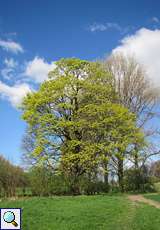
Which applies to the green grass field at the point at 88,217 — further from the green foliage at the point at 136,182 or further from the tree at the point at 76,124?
the green foliage at the point at 136,182

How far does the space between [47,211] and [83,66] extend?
904 inches

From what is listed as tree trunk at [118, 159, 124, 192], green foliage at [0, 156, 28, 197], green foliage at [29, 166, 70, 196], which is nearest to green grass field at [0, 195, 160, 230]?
green foliage at [29, 166, 70, 196]

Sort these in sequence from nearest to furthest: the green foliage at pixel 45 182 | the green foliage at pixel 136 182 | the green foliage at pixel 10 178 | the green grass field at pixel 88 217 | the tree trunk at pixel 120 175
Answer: the green grass field at pixel 88 217, the green foliage at pixel 10 178, the green foliage at pixel 45 182, the tree trunk at pixel 120 175, the green foliage at pixel 136 182

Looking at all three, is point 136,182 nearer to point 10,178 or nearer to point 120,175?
point 120,175

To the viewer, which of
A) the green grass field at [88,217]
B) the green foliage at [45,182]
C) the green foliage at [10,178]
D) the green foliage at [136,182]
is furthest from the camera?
the green foliage at [136,182]

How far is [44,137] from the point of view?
125 feet

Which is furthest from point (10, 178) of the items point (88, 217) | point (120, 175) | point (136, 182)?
point (88, 217)

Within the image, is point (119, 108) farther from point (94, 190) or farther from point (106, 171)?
point (94, 190)

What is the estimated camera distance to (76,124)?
1463 inches

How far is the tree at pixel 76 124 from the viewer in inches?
1480

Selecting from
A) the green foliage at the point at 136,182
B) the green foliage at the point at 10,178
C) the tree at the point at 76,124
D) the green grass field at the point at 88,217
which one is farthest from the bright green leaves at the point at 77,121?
the green grass field at the point at 88,217

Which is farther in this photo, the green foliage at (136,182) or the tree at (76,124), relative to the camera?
the green foliage at (136,182)

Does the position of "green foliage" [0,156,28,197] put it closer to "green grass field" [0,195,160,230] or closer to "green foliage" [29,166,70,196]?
"green foliage" [29,166,70,196]

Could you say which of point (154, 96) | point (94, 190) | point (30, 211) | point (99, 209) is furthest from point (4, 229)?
point (154, 96)
